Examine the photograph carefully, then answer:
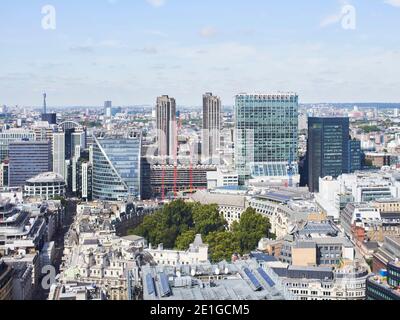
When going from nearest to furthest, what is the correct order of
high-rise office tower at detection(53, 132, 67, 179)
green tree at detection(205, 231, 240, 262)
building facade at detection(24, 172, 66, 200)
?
green tree at detection(205, 231, 240, 262) → building facade at detection(24, 172, 66, 200) → high-rise office tower at detection(53, 132, 67, 179)

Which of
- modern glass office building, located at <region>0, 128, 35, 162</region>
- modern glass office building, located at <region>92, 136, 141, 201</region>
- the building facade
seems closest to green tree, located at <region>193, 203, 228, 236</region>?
modern glass office building, located at <region>92, 136, 141, 201</region>

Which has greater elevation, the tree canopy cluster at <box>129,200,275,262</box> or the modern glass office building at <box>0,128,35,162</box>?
the modern glass office building at <box>0,128,35,162</box>

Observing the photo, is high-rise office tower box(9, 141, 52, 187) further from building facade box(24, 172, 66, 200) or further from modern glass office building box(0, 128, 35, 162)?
modern glass office building box(0, 128, 35, 162)

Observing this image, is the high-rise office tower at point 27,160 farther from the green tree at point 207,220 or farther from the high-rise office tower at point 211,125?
the green tree at point 207,220

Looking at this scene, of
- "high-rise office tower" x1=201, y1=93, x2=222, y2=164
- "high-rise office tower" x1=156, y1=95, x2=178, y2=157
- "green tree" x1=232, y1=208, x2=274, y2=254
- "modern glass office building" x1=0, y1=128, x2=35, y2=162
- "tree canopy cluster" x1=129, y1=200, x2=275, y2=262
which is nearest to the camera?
"tree canopy cluster" x1=129, y1=200, x2=275, y2=262

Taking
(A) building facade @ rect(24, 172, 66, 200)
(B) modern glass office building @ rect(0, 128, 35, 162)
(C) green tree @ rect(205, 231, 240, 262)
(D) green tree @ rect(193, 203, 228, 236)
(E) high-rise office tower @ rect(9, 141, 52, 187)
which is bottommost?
(C) green tree @ rect(205, 231, 240, 262)

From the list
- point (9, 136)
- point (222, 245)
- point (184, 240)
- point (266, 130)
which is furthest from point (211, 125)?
point (222, 245)
